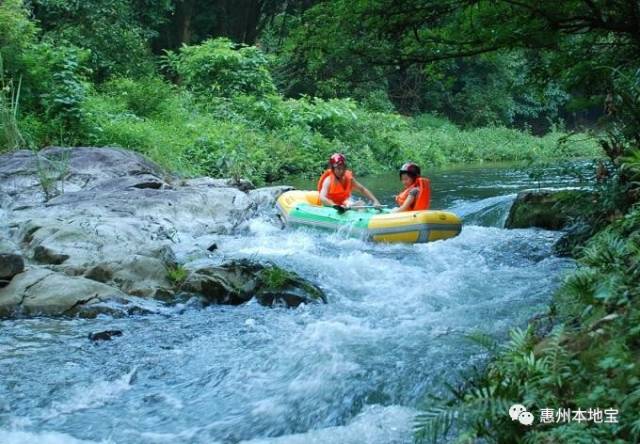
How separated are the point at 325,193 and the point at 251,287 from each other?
4286 mm

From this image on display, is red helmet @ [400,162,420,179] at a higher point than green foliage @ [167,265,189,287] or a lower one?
higher

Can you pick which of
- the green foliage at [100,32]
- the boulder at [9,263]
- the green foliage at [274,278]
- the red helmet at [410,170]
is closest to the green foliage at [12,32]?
the green foliage at [100,32]

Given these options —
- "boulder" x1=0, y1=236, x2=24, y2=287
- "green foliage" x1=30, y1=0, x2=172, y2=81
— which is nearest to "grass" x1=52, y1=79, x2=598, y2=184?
"green foliage" x1=30, y1=0, x2=172, y2=81

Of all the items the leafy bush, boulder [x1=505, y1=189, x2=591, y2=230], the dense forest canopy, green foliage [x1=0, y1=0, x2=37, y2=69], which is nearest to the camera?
the dense forest canopy

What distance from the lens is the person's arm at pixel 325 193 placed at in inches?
407

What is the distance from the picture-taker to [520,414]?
9.11ft

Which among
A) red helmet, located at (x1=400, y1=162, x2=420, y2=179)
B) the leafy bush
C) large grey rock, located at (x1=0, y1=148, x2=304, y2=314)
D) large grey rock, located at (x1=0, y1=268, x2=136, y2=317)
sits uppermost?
the leafy bush

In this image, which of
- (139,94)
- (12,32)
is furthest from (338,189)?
(139,94)

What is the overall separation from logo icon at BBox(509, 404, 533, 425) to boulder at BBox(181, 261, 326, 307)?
3477mm

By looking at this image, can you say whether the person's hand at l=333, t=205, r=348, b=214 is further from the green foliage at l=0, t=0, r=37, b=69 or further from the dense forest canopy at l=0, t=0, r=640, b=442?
the green foliage at l=0, t=0, r=37, b=69

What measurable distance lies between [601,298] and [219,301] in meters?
3.72

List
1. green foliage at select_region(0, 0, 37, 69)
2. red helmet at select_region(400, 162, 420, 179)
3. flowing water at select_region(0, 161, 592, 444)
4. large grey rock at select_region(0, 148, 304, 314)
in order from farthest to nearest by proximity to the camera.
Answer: green foliage at select_region(0, 0, 37, 69)
red helmet at select_region(400, 162, 420, 179)
large grey rock at select_region(0, 148, 304, 314)
flowing water at select_region(0, 161, 592, 444)

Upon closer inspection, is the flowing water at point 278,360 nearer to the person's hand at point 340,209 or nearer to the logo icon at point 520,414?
the logo icon at point 520,414

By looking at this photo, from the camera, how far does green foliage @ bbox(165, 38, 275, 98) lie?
19.9 metres
